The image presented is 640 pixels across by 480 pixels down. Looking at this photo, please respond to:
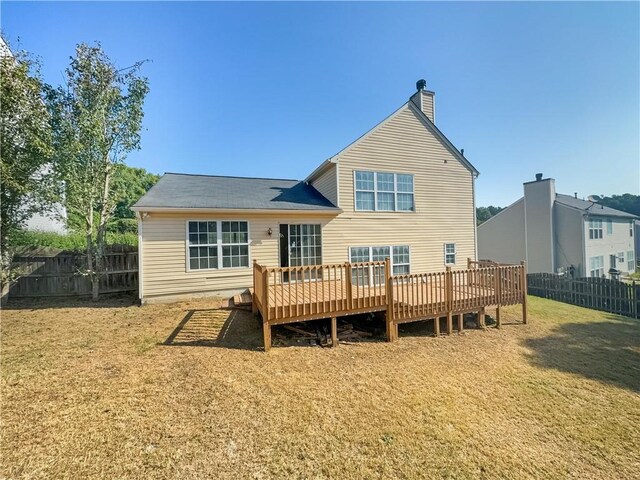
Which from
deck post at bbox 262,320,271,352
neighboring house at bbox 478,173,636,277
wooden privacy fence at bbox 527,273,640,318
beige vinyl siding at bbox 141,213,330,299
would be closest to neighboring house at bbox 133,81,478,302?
beige vinyl siding at bbox 141,213,330,299

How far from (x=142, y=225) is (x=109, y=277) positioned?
11.6ft

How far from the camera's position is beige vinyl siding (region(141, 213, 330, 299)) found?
8.63 metres

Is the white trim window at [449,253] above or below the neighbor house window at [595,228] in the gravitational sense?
below

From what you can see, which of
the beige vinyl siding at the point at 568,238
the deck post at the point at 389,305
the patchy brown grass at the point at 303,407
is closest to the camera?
the patchy brown grass at the point at 303,407

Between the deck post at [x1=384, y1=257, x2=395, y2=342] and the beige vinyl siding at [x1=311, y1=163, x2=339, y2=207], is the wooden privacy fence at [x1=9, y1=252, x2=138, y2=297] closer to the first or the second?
the beige vinyl siding at [x1=311, y1=163, x2=339, y2=207]

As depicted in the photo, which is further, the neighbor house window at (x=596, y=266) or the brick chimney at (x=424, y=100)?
the neighbor house window at (x=596, y=266)

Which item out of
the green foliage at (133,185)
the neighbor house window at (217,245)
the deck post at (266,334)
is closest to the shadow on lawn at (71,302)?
the neighbor house window at (217,245)

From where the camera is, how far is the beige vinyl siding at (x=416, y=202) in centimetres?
1085

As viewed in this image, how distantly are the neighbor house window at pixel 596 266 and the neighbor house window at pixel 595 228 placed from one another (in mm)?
1710

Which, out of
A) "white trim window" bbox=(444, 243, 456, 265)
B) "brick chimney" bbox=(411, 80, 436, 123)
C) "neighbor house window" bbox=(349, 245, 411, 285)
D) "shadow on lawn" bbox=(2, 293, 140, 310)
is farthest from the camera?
"brick chimney" bbox=(411, 80, 436, 123)

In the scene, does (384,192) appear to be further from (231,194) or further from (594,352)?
(594,352)

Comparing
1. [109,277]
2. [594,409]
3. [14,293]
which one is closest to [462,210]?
[594,409]

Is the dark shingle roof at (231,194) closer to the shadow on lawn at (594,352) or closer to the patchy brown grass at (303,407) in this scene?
the patchy brown grass at (303,407)

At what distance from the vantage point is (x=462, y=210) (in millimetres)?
12688
